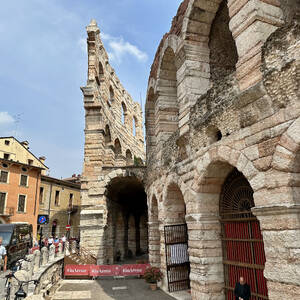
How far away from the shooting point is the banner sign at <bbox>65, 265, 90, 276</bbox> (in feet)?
34.3

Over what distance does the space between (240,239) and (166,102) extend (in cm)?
485

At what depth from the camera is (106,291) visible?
8.54 m

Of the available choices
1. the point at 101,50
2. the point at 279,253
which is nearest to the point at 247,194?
the point at 279,253

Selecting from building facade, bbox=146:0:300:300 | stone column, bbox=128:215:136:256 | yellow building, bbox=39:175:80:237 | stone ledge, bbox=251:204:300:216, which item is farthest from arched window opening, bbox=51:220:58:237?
stone ledge, bbox=251:204:300:216

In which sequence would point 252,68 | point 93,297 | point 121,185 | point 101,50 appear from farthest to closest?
point 101,50 → point 121,185 → point 93,297 → point 252,68

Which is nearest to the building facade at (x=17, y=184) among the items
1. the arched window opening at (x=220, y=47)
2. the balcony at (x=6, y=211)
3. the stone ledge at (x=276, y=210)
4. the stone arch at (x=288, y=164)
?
the balcony at (x=6, y=211)

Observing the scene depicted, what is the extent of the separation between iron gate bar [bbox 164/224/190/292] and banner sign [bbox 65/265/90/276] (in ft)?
14.4

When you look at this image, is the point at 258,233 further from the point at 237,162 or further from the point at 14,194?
the point at 14,194

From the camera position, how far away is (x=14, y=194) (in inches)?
813

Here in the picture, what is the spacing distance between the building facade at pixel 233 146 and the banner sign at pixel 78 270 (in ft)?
13.2

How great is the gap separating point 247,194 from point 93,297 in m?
5.59

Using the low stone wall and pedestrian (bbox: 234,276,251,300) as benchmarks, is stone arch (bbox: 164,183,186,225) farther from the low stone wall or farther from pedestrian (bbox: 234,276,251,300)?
the low stone wall

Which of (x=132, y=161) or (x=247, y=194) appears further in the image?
(x=132, y=161)

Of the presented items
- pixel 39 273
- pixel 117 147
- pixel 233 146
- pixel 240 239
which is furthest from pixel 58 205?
pixel 233 146
